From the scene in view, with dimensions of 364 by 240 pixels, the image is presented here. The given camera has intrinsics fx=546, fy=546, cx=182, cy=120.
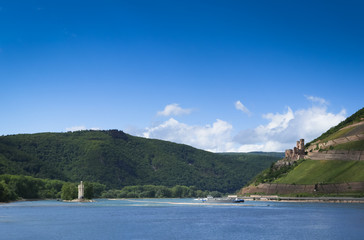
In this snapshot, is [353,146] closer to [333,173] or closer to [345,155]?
[345,155]

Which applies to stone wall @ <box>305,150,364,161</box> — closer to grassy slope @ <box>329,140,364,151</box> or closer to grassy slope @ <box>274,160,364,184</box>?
grassy slope @ <box>329,140,364,151</box>

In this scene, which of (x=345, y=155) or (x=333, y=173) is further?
(x=345, y=155)

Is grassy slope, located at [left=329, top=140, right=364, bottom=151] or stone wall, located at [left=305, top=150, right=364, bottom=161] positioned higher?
grassy slope, located at [left=329, top=140, right=364, bottom=151]

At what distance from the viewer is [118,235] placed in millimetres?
83562

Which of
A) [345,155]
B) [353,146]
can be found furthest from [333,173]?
[353,146]

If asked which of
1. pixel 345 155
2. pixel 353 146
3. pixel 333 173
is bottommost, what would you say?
pixel 333 173

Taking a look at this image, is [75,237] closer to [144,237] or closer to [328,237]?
[144,237]

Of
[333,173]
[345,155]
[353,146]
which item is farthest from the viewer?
A: [345,155]

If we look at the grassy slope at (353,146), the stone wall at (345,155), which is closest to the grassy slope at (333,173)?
the stone wall at (345,155)

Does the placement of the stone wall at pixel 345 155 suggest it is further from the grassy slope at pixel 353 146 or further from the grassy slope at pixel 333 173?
the grassy slope at pixel 333 173

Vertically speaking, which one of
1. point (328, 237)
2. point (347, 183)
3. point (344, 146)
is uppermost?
point (344, 146)

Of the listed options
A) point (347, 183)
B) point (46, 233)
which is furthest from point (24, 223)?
point (347, 183)

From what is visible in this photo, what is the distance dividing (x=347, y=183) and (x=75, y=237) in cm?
11829

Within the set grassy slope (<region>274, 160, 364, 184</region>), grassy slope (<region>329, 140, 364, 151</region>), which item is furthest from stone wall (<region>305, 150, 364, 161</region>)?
grassy slope (<region>274, 160, 364, 184</region>)
